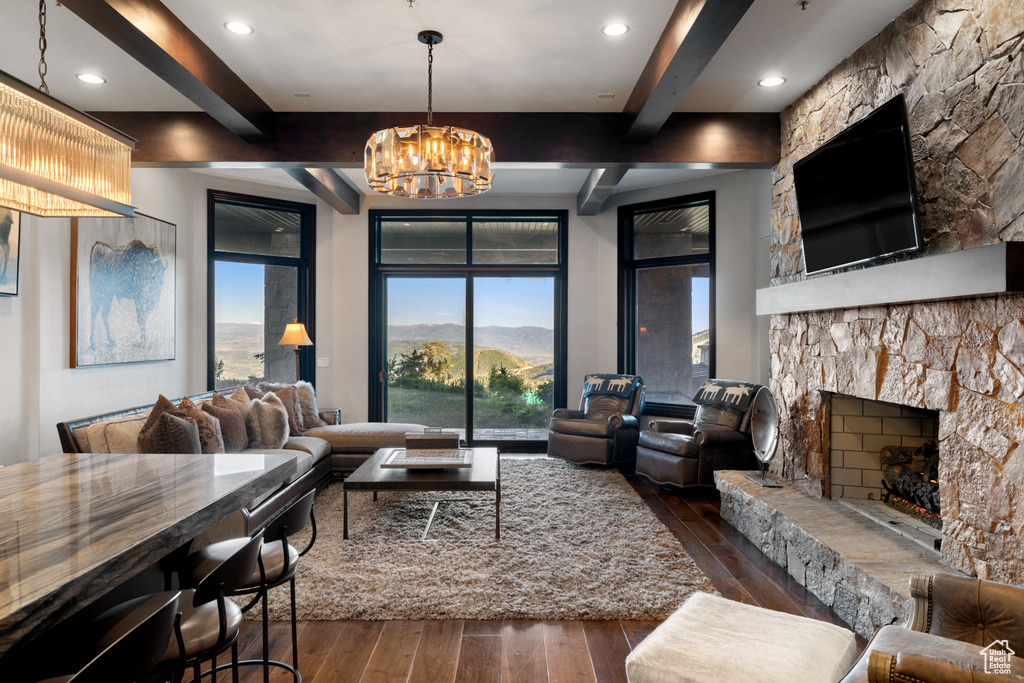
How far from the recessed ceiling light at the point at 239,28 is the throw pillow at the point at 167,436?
2.24 m

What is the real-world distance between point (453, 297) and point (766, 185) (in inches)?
141

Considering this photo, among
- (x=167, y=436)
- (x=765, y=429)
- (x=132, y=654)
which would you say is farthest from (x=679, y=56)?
(x=167, y=436)

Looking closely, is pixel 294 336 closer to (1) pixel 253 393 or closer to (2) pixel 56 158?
(1) pixel 253 393

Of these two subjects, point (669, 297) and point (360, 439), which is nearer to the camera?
point (360, 439)

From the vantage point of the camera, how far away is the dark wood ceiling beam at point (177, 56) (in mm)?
2510

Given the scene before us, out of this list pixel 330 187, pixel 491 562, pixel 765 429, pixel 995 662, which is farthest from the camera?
pixel 330 187

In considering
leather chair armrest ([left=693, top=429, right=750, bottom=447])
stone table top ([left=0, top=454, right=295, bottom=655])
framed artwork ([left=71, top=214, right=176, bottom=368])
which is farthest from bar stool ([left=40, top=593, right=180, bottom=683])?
leather chair armrest ([left=693, top=429, right=750, bottom=447])

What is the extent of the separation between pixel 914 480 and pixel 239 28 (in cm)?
436

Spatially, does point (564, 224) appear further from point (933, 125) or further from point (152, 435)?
point (152, 435)

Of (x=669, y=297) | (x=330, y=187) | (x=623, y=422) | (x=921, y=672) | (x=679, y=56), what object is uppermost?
(x=330, y=187)

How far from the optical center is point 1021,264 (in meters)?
2.08

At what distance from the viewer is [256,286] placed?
20.6 feet

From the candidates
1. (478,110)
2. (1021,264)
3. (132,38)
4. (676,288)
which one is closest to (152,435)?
(132,38)

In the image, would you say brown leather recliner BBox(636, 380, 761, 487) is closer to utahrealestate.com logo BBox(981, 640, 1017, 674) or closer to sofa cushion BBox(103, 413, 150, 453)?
utahrealestate.com logo BBox(981, 640, 1017, 674)
